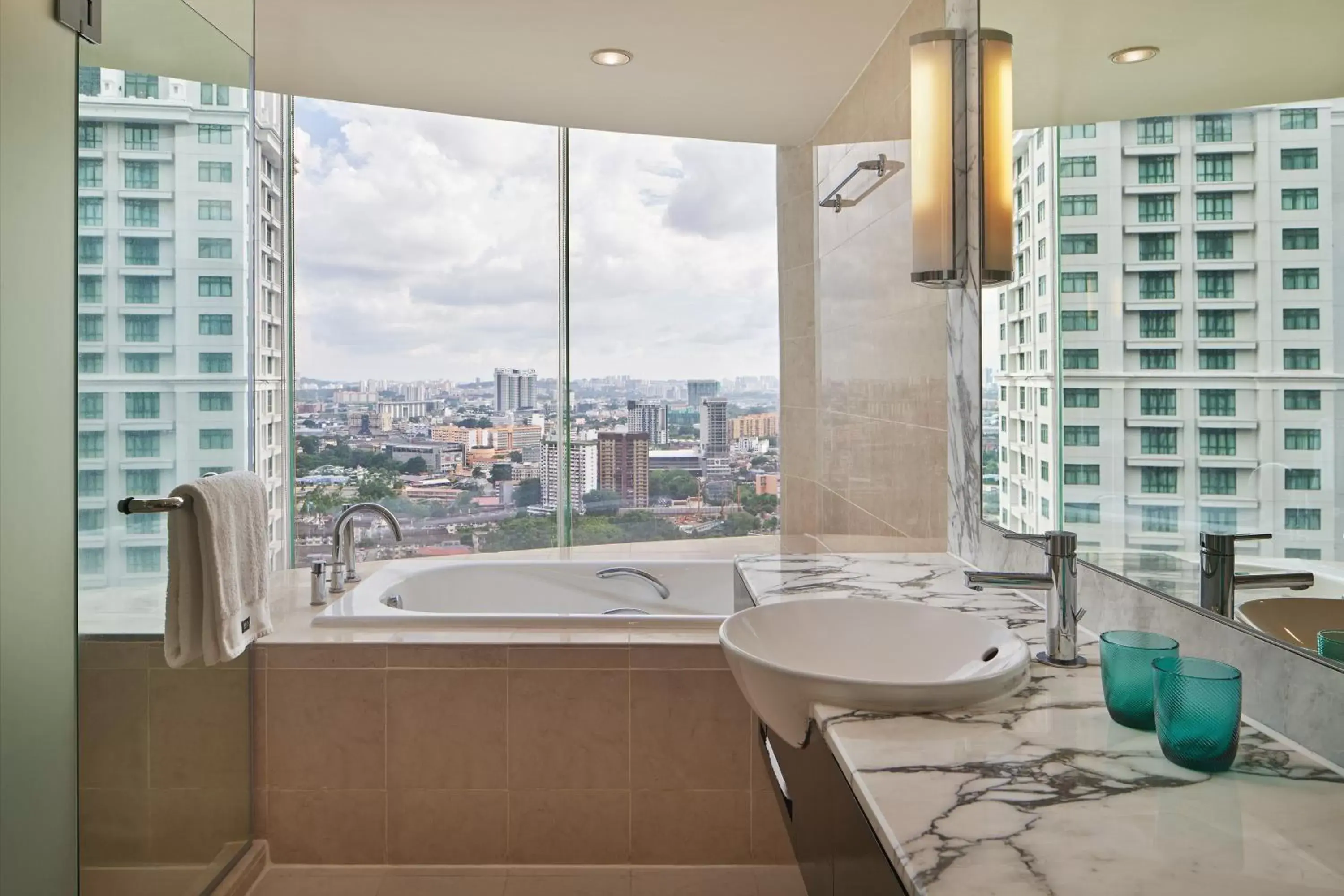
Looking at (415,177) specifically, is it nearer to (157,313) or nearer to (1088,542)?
(157,313)

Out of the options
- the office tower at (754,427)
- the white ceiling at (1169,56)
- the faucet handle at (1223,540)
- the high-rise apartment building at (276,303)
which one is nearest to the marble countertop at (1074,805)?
the faucet handle at (1223,540)

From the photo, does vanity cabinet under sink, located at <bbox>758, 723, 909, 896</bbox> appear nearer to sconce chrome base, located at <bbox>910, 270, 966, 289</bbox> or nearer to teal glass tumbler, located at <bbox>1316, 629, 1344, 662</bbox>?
teal glass tumbler, located at <bbox>1316, 629, 1344, 662</bbox>

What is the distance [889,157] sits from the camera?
2826 millimetres

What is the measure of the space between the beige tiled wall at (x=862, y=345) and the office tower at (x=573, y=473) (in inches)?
36.0

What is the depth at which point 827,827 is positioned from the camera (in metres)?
1.21

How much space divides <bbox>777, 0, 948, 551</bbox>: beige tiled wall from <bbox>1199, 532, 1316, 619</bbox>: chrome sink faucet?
114cm

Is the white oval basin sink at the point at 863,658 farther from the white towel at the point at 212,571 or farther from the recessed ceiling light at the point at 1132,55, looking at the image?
the white towel at the point at 212,571

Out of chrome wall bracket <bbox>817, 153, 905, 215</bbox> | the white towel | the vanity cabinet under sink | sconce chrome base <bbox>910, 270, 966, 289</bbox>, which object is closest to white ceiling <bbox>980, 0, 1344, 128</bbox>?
sconce chrome base <bbox>910, 270, 966, 289</bbox>

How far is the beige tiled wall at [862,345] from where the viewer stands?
2.57 meters

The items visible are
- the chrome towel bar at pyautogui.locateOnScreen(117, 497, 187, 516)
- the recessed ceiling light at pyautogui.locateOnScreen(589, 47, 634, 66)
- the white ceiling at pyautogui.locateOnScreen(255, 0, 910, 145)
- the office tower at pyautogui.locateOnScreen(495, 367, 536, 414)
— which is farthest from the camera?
the office tower at pyautogui.locateOnScreen(495, 367, 536, 414)

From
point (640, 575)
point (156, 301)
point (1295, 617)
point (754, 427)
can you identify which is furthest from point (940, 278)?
point (754, 427)

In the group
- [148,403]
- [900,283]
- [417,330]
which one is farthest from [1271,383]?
[417,330]

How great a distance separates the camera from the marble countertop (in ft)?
2.56

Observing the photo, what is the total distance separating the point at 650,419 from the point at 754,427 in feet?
1.64
